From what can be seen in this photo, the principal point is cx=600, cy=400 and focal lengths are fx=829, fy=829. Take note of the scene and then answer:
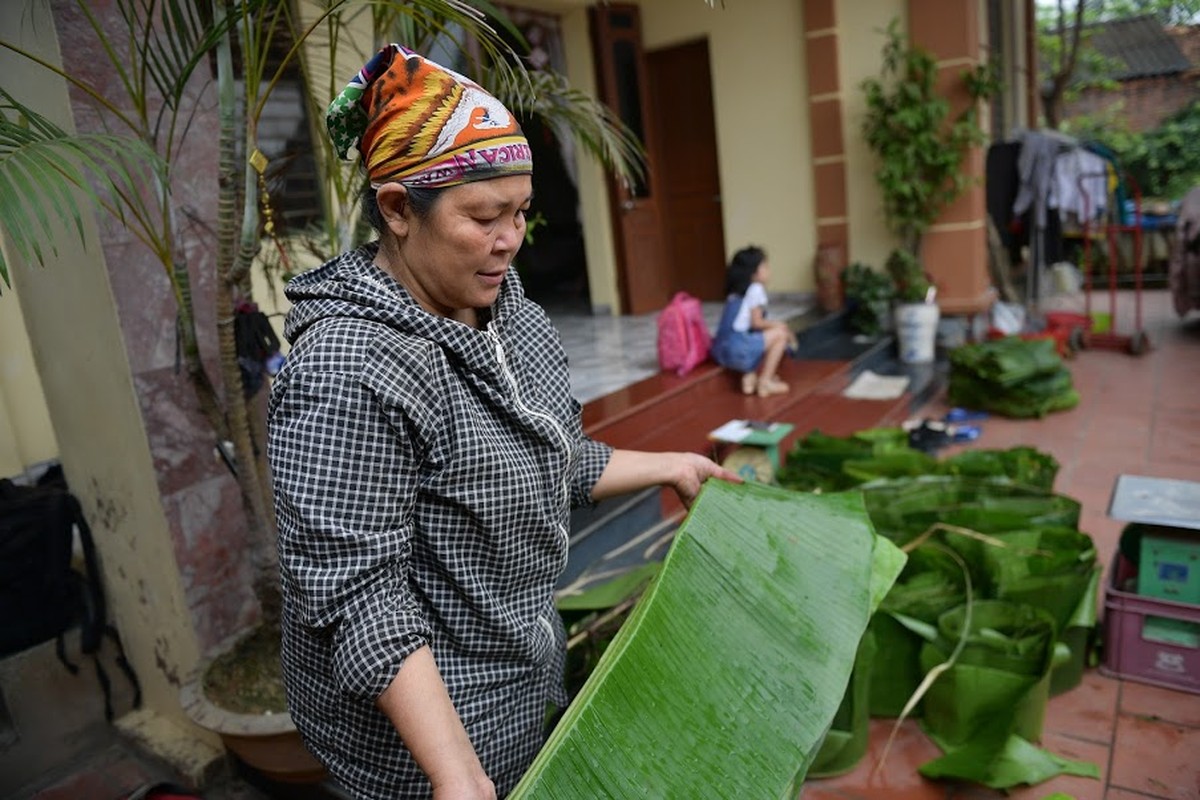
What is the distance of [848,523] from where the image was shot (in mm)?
1683

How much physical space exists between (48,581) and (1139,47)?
2292cm

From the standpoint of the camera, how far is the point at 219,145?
2.00 meters

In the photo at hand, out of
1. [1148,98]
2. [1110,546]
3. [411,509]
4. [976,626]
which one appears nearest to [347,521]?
[411,509]

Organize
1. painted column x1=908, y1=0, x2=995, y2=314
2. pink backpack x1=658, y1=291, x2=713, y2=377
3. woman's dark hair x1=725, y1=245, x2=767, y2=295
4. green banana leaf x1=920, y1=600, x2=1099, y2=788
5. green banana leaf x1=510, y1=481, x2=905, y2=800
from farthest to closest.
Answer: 1. painted column x1=908, y1=0, x2=995, y2=314
2. woman's dark hair x1=725, y1=245, x2=767, y2=295
3. pink backpack x1=658, y1=291, x2=713, y2=377
4. green banana leaf x1=920, y1=600, x2=1099, y2=788
5. green banana leaf x1=510, y1=481, x2=905, y2=800

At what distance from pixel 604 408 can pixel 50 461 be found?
2659 mm

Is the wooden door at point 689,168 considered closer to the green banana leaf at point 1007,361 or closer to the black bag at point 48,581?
the green banana leaf at point 1007,361

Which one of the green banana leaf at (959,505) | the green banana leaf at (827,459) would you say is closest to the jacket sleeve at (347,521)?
the green banana leaf at (959,505)

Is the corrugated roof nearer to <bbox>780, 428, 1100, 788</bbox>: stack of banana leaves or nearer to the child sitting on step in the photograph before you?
the child sitting on step

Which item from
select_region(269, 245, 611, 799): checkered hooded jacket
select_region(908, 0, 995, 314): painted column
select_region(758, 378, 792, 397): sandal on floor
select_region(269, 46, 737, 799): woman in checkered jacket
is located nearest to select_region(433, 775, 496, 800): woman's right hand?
select_region(269, 46, 737, 799): woman in checkered jacket

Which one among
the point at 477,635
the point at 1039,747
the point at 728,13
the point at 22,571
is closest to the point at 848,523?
the point at 477,635

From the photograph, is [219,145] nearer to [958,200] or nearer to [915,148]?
[915,148]

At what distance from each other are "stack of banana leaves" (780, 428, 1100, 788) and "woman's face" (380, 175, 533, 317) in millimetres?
1575

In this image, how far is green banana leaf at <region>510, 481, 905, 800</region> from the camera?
1.07m

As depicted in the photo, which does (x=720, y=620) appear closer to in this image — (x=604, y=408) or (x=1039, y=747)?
(x=1039, y=747)
